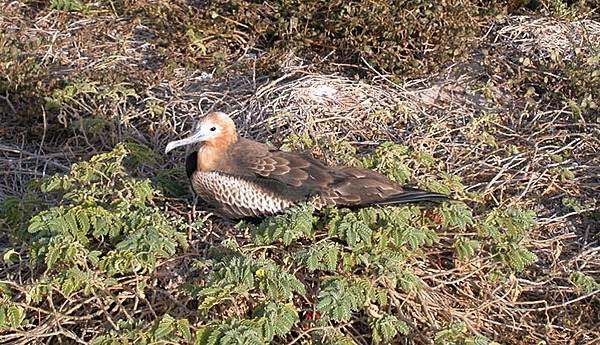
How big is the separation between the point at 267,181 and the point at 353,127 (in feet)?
4.36

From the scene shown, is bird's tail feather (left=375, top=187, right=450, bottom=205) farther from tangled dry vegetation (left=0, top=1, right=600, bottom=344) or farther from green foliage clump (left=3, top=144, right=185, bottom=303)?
green foliage clump (left=3, top=144, right=185, bottom=303)

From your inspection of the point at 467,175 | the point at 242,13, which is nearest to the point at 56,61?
the point at 242,13

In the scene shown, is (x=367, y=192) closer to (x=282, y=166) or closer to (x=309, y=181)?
(x=309, y=181)

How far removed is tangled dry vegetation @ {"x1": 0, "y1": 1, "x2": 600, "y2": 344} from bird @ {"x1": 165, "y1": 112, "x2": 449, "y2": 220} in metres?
0.17

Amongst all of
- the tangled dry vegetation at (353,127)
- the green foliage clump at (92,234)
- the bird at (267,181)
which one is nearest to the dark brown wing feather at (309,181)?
the bird at (267,181)

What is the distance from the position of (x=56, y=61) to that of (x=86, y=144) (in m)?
1.05

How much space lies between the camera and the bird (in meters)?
3.62

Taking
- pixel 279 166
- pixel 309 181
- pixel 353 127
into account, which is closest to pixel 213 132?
pixel 279 166

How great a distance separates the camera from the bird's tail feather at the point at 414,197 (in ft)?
11.6

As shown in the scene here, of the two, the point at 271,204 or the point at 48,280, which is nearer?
the point at 48,280

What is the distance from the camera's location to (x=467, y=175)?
4.45 metres

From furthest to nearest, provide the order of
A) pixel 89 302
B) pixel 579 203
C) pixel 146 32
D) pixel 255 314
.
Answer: pixel 146 32, pixel 579 203, pixel 89 302, pixel 255 314

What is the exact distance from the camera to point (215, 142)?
3916mm

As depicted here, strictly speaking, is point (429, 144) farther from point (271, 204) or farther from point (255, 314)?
point (255, 314)
